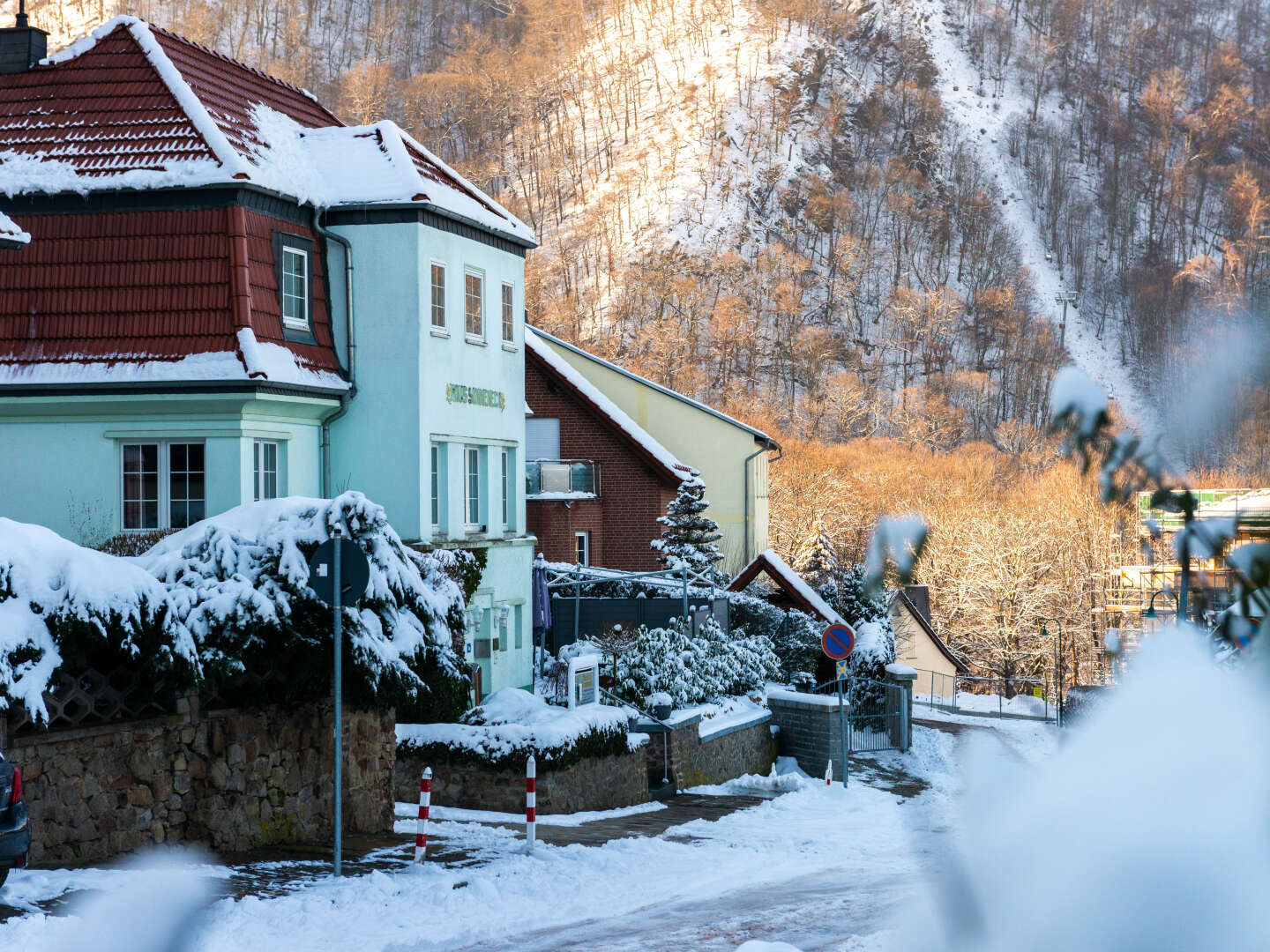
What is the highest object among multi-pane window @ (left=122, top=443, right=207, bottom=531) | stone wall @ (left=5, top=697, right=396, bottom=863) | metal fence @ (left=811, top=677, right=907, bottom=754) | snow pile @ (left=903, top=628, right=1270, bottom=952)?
multi-pane window @ (left=122, top=443, right=207, bottom=531)

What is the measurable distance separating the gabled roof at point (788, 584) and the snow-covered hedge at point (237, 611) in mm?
19918

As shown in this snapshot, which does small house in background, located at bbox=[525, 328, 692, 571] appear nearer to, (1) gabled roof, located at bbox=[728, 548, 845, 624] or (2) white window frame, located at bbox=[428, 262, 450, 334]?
(1) gabled roof, located at bbox=[728, 548, 845, 624]

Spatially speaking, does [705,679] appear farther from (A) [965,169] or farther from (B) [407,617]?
(A) [965,169]

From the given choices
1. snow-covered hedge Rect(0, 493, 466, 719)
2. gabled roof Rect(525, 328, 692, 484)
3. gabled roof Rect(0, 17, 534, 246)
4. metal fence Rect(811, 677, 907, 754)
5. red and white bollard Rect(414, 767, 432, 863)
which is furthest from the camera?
gabled roof Rect(525, 328, 692, 484)

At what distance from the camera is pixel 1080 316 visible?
525 cm

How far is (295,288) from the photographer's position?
22.1 metres

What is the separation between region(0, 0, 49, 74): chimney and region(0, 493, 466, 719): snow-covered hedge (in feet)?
40.7

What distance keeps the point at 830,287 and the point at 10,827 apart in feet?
500

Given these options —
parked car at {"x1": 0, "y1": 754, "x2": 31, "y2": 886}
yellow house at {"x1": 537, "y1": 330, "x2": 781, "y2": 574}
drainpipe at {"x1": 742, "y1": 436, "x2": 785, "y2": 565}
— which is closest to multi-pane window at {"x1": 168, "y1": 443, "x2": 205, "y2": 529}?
parked car at {"x1": 0, "y1": 754, "x2": 31, "y2": 886}

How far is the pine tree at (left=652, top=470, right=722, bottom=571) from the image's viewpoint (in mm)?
35688

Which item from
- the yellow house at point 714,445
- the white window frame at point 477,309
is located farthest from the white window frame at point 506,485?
the yellow house at point 714,445

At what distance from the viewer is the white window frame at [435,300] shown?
23.0 meters

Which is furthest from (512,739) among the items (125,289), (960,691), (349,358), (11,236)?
(960,691)

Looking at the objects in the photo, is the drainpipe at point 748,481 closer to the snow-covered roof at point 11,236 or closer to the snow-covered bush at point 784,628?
the snow-covered bush at point 784,628
